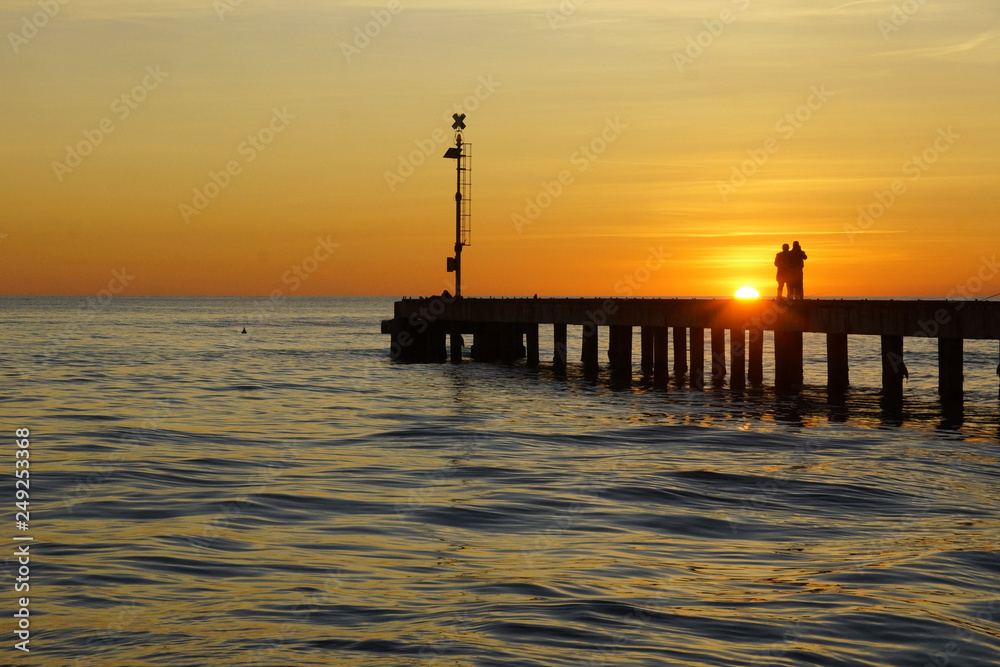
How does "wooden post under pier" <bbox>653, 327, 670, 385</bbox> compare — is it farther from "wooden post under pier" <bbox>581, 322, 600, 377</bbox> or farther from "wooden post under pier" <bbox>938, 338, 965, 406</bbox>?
"wooden post under pier" <bbox>938, 338, 965, 406</bbox>

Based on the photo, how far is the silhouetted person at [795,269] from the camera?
30328 mm

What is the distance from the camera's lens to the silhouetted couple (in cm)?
3042

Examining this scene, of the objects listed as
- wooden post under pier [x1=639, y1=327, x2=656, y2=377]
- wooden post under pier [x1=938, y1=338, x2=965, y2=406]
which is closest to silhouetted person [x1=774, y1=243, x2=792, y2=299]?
wooden post under pier [x1=938, y1=338, x2=965, y2=406]

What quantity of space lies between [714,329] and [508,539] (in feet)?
77.3

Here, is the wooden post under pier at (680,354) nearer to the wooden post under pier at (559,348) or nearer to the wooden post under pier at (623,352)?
the wooden post under pier at (623,352)

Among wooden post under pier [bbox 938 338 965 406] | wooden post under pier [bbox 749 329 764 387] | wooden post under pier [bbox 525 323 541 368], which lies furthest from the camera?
wooden post under pier [bbox 525 323 541 368]

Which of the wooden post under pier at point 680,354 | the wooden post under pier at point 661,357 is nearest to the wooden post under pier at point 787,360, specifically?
the wooden post under pier at point 680,354

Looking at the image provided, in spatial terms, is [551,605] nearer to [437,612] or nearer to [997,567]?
[437,612]

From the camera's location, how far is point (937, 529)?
40.7ft

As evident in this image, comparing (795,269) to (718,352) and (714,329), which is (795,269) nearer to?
(714,329)

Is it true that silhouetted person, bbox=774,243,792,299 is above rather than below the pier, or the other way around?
above

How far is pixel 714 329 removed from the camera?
3441 cm

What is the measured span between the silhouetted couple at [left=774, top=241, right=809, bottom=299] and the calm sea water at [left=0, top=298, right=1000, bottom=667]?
614 centimetres

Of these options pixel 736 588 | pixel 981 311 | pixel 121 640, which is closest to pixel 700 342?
pixel 981 311
